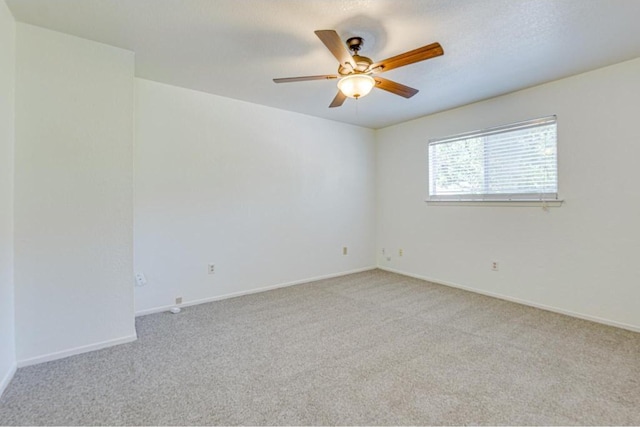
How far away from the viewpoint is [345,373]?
209 centimetres

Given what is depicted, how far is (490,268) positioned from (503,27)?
2661mm

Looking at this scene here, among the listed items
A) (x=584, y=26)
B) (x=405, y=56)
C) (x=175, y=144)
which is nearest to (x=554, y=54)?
(x=584, y=26)

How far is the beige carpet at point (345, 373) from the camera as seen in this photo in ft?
5.54

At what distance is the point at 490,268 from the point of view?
3793mm

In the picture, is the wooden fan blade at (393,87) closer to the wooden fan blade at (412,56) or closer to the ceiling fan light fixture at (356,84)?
the ceiling fan light fixture at (356,84)

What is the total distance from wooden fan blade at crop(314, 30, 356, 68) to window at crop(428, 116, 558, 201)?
242 cm

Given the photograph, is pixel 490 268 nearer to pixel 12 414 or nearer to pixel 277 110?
pixel 277 110

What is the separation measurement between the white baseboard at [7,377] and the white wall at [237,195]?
1.08 metres

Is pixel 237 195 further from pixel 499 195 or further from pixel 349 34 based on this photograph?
pixel 499 195

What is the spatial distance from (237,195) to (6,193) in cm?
205

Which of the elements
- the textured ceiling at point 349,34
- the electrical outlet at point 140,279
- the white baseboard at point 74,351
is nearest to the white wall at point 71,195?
the white baseboard at point 74,351

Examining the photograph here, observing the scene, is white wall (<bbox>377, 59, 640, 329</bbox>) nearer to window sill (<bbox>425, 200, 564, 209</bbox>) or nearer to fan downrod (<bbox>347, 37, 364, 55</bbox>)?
window sill (<bbox>425, 200, 564, 209</bbox>)

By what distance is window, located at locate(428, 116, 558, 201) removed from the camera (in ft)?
10.8

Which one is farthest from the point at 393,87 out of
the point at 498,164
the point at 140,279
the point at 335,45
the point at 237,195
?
the point at 140,279
